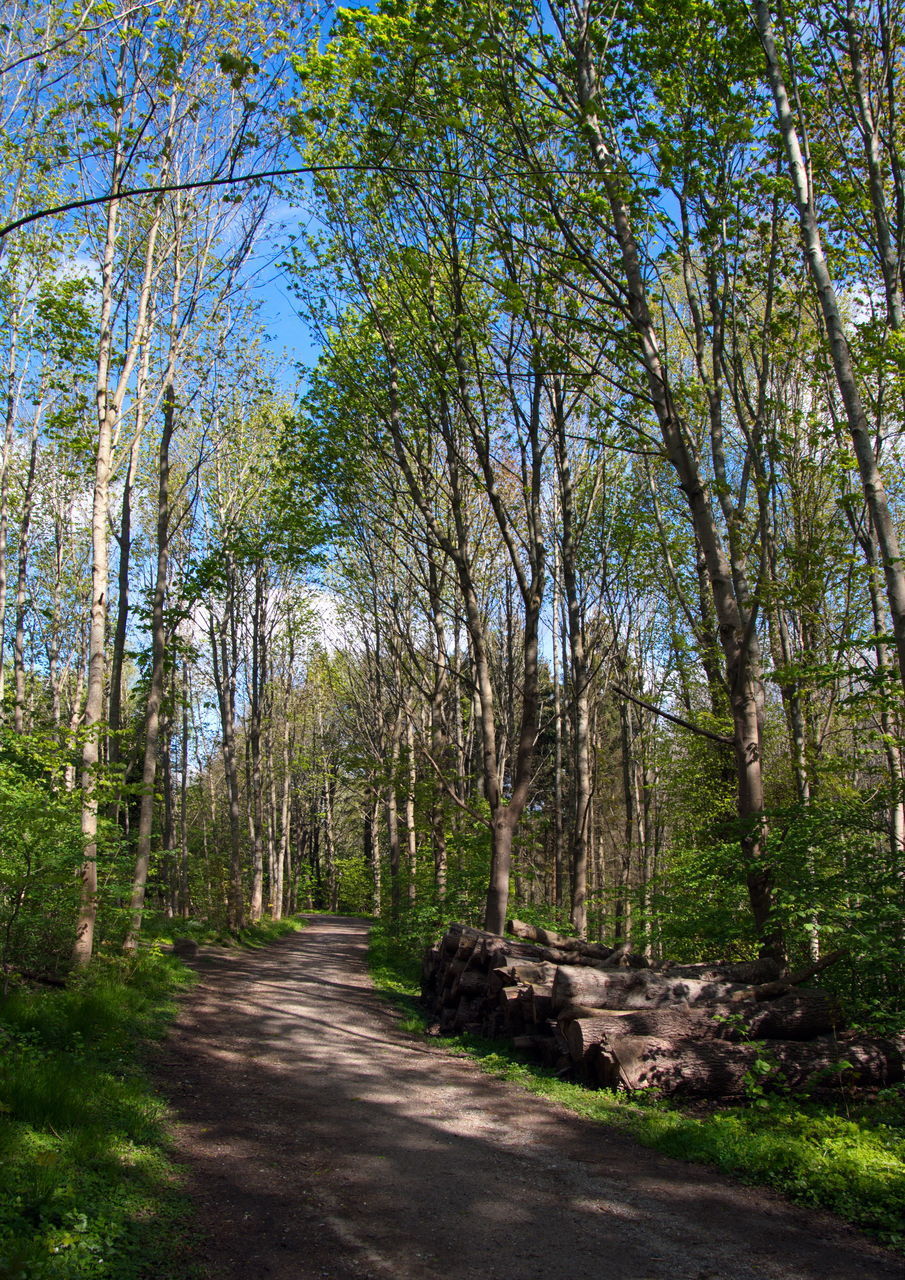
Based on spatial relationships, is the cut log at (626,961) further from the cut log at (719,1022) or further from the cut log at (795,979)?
the cut log at (795,979)

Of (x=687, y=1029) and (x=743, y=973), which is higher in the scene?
(x=743, y=973)

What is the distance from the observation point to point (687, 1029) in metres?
6.63

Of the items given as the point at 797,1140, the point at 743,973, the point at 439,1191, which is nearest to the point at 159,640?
the point at 743,973

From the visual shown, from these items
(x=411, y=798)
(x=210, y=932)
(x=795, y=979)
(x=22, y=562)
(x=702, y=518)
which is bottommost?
(x=210, y=932)

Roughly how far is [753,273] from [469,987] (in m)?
9.36

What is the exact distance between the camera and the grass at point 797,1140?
14.2 feet

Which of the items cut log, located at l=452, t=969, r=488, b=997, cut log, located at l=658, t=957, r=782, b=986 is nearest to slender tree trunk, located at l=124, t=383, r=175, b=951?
cut log, located at l=452, t=969, r=488, b=997

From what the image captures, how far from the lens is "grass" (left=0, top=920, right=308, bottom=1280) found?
3.41 meters

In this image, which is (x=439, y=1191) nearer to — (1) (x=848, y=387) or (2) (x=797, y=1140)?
(2) (x=797, y=1140)

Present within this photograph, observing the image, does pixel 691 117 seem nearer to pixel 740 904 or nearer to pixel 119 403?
pixel 119 403

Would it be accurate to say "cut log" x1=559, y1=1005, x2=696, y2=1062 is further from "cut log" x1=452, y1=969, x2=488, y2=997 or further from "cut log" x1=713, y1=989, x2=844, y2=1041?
"cut log" x1=452, y1=969, x2=488, y2=997

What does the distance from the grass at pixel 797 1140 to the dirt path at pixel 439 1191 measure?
18 centimetres

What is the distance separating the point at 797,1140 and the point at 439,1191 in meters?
2.24

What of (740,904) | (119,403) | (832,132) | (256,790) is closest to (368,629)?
(256,790)
